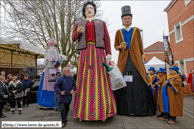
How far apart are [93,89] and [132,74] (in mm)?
1226

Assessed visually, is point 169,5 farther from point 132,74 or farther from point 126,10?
point 132,74

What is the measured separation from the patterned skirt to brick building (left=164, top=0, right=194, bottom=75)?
8513 mm

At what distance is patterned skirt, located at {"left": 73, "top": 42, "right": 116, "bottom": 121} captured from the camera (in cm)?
295

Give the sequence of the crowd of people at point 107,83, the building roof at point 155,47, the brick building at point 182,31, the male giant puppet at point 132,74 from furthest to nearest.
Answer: the building roof at point 155,47 < the brick building at point 182,31 < the male giant puppet at point 132,74 < the crowd of people at point 107,83

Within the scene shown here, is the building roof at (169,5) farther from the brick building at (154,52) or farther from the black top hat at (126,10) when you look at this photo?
the brick building at (154,52)

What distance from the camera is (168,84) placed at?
10.5ft

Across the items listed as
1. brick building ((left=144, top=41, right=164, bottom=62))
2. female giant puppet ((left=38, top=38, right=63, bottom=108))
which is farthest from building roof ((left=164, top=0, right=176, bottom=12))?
brick building ((left=144, top=41, right=164, bottom=62))

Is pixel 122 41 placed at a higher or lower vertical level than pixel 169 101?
higher

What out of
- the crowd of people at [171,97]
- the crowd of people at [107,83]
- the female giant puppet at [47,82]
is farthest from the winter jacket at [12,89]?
the crowd of people at [171,97]

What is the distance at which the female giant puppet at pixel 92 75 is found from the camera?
298 centimetres

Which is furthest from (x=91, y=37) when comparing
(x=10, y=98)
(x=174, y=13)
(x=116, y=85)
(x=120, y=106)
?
(x=174, y=13)

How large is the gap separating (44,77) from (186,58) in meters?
9.66

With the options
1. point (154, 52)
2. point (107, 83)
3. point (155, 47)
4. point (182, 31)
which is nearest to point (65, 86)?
point (107, 83)

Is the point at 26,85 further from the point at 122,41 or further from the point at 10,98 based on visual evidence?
the point at 122,41
